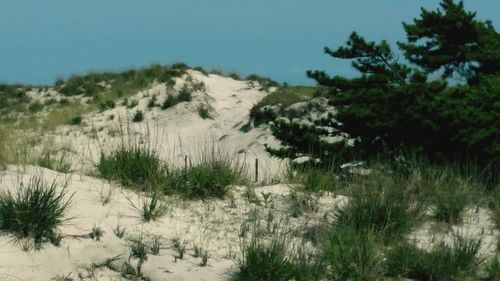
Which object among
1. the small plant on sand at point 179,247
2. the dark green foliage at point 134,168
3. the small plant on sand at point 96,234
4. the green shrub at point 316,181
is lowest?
the small plant on sand at point 179,247

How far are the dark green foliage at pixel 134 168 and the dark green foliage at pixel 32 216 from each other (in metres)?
1.45

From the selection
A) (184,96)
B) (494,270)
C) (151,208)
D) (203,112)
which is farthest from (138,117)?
(494,270)

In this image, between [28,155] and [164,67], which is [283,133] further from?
[164,67]

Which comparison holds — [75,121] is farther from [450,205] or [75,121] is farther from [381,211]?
[381,211]

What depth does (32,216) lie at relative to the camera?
627 centimetres

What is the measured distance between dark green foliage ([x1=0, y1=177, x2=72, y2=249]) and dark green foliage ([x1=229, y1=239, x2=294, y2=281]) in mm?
1767

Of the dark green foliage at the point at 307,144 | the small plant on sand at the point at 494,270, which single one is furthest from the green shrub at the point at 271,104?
the small plant on sand at the point at 494,270

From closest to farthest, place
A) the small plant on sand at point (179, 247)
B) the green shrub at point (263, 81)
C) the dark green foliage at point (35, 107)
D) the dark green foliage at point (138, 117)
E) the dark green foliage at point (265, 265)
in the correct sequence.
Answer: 1. the dark green foliage at point (265, 265)
2. the small plant on sand at point (179, 247)
3. the dark green foliage at point (138, 117)
4. the dark green foliage at point (35, 107)
5. the green shrub at point (263, 81)

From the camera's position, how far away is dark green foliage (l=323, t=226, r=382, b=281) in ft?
18.8

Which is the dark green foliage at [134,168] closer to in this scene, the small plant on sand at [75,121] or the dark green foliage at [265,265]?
the dark green foliage at [265,265]

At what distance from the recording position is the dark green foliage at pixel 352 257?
5734 mm

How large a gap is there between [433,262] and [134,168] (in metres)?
3.51

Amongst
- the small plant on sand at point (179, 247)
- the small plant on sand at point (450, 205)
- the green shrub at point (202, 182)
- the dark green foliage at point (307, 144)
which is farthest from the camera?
the dark green foliage at point (307, 144)

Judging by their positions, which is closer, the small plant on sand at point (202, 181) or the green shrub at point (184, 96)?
the small plant on sand at point (202, 181)
